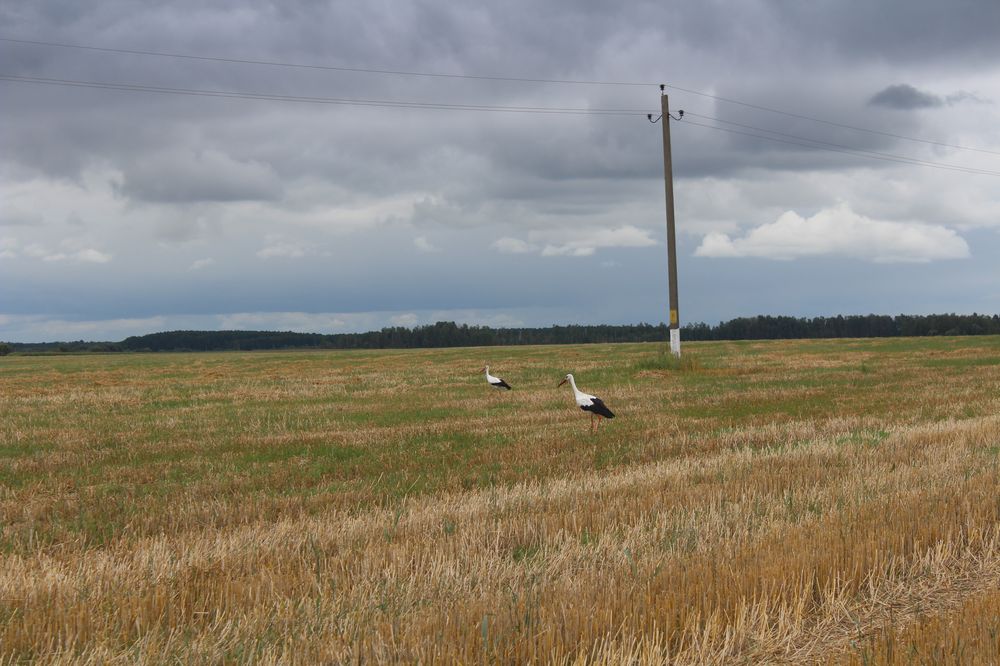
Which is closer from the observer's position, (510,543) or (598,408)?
(510,543)

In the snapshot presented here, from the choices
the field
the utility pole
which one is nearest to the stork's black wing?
the field

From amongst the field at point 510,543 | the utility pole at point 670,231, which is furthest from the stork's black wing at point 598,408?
the utility pole at point 670,231

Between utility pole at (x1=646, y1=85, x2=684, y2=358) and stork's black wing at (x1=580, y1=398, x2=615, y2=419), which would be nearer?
stork's black wing at (x1=580, y1=398, x2=615, y2=419)

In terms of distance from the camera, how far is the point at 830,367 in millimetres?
34156

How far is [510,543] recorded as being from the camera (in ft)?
23.5

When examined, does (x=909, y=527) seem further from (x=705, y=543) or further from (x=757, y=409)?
(x=757, y=409)

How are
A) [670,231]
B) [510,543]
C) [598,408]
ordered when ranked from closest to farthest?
[510,543]
[598,408]
[670,231]

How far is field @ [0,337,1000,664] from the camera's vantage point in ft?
15.8

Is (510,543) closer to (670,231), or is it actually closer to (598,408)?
(598,408)

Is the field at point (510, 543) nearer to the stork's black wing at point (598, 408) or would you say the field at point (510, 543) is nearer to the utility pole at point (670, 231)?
the stork's black wing at point (598, 408)

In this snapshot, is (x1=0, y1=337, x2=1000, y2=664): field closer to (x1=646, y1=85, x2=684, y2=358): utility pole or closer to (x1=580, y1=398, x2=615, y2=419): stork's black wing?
(x1=580, y1=398, x2=615, y2=419): stork's black wing

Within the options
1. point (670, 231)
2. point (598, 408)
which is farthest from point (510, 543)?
point (670, 231)

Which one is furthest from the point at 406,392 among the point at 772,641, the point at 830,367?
the point at 772,641

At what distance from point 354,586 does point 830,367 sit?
104ft
